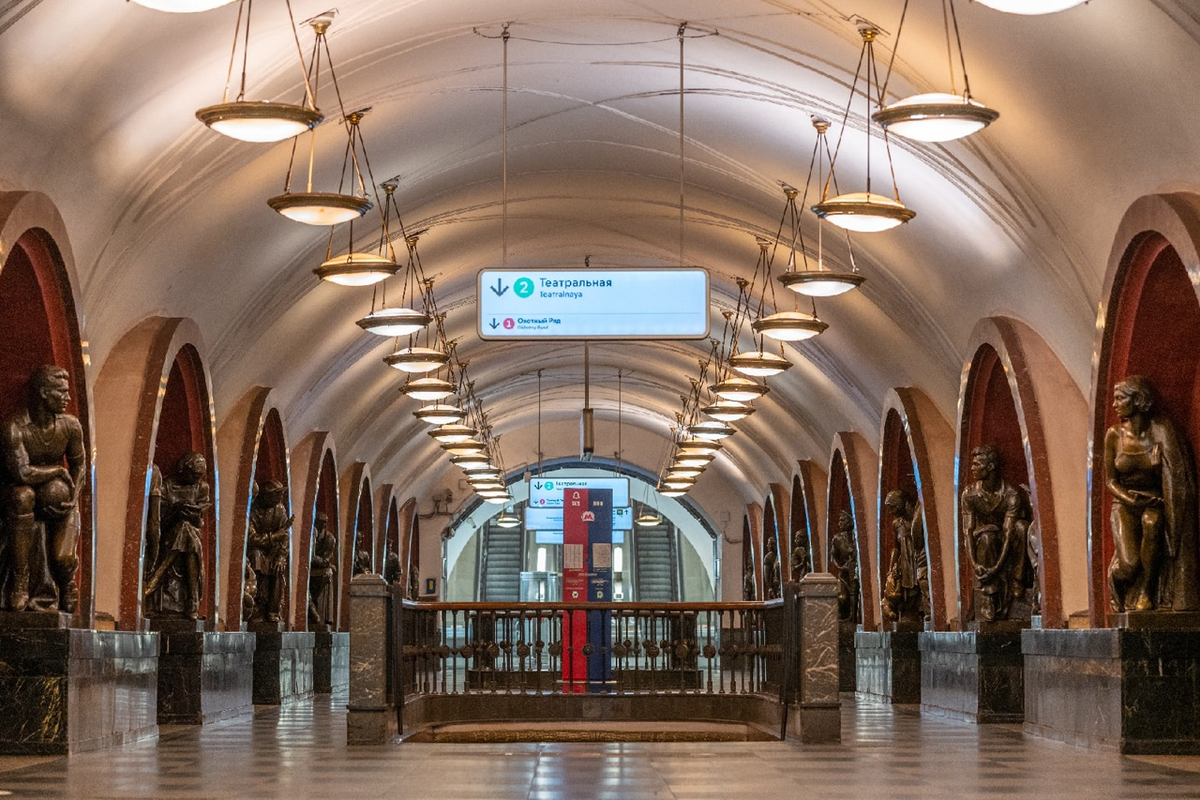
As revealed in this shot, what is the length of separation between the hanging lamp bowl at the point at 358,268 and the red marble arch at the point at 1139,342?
541 centimetres

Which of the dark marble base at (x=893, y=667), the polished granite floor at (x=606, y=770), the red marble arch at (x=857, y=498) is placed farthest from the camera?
the red marble arch at (x=857, y=498)

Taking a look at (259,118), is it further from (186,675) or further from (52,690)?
(186,675)

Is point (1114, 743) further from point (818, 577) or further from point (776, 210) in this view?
point (776, 210)

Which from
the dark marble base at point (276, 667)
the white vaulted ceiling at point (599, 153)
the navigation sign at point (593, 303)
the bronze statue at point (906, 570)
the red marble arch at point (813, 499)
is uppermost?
the white vaulted ceiling at point (599, 153)

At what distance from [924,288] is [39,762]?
1025 centimetres

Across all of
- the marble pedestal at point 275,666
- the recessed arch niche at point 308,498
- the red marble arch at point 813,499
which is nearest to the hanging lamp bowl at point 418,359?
the marble pedestal at point 275,666

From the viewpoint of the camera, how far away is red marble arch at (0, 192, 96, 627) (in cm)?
1160

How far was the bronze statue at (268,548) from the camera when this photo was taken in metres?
20.5

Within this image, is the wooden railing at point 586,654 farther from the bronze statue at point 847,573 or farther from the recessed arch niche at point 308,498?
A: the bronze statue at point 847,573

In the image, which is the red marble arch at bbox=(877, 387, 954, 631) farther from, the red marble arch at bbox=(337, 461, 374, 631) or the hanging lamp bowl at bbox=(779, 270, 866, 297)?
the red marble arch at bbox=(337, 461, 374, 631)

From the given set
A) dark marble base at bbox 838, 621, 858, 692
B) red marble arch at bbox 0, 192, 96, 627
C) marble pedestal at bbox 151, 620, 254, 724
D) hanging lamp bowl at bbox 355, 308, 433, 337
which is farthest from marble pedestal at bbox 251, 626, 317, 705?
dark marble base at bbox 838, 621, 858, 692

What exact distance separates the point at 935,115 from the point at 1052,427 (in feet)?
21.3

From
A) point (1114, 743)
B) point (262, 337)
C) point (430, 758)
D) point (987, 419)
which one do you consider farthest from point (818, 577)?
point (262, 337)

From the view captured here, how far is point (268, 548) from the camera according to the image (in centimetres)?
2066
